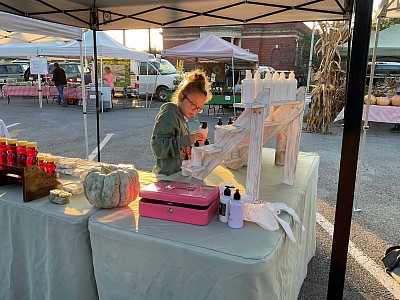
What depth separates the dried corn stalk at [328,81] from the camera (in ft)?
29.3

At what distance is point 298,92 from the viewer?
230 centimetres

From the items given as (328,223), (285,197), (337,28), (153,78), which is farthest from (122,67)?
(285,197)

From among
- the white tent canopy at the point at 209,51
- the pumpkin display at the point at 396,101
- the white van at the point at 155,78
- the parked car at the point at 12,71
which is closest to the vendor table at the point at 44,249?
the pumpkin display at the point at 396,101

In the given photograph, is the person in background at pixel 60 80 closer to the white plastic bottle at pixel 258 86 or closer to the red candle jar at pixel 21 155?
the red candle jar at pixel 21 155

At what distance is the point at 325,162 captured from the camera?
6438mm

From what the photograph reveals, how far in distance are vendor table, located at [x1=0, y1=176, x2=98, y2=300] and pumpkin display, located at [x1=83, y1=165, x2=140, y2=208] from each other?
0.28ft

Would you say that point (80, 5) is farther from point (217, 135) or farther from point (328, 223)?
point (328, 223)

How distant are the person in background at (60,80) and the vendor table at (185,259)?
1317 cm

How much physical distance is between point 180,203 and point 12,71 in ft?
70.3

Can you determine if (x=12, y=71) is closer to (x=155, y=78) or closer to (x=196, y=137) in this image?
(x=155, y=78)

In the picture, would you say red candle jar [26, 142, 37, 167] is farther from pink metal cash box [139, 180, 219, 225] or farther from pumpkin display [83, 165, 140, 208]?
pink metal cash box [139, 180, 219, 225]

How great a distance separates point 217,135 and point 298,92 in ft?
2.34

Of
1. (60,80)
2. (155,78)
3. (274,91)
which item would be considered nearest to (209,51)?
(155,78)

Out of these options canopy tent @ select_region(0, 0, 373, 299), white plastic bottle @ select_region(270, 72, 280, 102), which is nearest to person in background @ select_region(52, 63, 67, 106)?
canopy tent @ select_region(0, 0, 373, 299)
